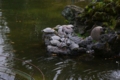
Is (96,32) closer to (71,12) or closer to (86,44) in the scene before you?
(86,44)

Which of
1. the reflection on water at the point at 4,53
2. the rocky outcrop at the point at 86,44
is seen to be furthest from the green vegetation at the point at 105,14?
the reflection on water at the point at 4,53

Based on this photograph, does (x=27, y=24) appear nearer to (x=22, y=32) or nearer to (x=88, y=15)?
(x=22, y=32)

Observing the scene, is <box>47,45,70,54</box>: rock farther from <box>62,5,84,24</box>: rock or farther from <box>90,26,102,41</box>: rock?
<box>62,5,84,24</box>: rock

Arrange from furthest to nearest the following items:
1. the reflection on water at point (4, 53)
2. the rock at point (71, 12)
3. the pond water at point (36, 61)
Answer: the rock at point (71, 12)
the pond water at point (36, 61)
the reflection on water at point (4, 53)

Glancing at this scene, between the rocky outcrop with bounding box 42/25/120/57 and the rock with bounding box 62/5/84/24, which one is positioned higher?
the rock with bounding box 62/5/84/24

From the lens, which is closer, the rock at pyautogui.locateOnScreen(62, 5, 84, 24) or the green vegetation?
the green vegetation

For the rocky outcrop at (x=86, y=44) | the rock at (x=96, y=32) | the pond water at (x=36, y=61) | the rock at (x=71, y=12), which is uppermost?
the rock at (x=71, y=12)

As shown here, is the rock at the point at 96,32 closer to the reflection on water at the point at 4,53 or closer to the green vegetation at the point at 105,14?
the green vegetation at the point at 105,14

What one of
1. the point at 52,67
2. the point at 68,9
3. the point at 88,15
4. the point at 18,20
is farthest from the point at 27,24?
the point at 52,67

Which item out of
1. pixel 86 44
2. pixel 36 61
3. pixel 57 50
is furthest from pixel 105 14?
pixel 36 61

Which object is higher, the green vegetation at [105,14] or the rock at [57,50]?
the green vegetation at [105,14]

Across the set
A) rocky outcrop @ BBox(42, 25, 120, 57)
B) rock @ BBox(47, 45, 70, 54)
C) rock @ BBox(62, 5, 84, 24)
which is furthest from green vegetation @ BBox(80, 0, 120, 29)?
rock @ BBox(47, 45, 70, 54)

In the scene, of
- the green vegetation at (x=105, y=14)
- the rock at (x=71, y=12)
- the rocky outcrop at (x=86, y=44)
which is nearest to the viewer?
the rocky outcrop at (x=86, y=44)

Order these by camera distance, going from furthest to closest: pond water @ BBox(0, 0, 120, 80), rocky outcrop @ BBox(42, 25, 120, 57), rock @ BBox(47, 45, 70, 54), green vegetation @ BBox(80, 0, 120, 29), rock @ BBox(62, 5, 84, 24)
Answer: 1. rock @ BBox(62, 5, 84, 24)
2. green vegetation @ BBox(80, 0, 120, 29)
3. rock @ BBox(47, 45, 70, 54)
4. rocky outcrop @ BBox(42, 25, 120, 57)
5. pond water @ BBox(0, 0, 120, 80)
